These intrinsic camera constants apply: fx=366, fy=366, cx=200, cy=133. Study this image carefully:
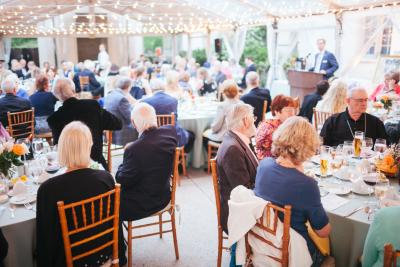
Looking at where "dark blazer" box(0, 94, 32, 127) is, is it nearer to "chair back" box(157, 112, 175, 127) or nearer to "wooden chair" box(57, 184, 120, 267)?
"chair back" box(157, 112, 175, 127)

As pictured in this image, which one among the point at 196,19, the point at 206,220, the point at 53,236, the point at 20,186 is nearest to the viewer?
the point at 53,236

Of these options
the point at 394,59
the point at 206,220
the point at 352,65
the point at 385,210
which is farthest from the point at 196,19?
the point at 385,210

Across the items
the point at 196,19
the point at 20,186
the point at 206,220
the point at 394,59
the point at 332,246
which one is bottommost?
the point at 206,220

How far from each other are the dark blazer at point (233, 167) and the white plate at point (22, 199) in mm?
1326

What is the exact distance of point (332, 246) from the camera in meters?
2.39

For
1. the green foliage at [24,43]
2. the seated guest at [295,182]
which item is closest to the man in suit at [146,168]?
the seated guest at [295,182]

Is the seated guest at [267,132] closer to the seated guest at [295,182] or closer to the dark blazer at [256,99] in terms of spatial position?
the seated guest at [295,182]

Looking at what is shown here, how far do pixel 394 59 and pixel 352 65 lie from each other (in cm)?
103

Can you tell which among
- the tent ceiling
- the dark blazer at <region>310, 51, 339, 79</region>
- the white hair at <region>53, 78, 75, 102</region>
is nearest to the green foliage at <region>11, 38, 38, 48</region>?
the tent ceiling

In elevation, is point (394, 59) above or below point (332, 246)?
above

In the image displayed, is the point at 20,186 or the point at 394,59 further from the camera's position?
the point at 394,59

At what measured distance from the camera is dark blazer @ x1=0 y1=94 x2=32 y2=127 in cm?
520

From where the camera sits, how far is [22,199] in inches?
99.7

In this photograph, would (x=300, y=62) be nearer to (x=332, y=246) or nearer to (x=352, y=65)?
(x=352, y=65)
